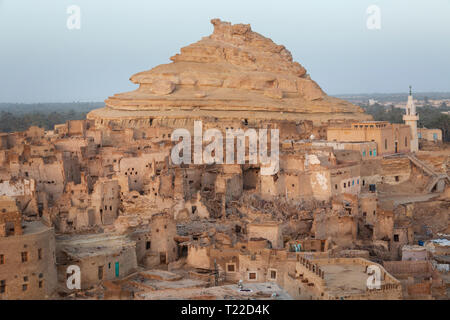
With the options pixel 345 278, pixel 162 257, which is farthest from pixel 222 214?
pixel 345 278

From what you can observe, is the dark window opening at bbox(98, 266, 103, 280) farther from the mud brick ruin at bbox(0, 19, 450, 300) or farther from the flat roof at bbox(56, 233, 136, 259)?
the flat roof at bbox(56, 233, 136, 259)

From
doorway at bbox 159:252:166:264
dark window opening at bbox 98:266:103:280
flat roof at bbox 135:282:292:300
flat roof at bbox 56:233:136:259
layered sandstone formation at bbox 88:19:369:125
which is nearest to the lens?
flat roof at bbox 135:282:292:300

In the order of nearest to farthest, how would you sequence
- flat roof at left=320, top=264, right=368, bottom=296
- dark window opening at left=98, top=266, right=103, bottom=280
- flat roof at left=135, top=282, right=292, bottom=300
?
flat roof at left=320, top=264, right=368, bottom=296 → flat roof at left=135, top=282, right=292, bottom=300 → dark window opening at left=98, top=266, right=103, bottom=280

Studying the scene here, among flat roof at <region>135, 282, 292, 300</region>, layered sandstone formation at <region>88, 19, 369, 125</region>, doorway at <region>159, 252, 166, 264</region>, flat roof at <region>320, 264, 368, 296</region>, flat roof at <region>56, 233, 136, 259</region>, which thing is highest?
layered sandstone formation at <region>88, 19, 369, 125</region>

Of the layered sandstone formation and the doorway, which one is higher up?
the layered sandstone formation

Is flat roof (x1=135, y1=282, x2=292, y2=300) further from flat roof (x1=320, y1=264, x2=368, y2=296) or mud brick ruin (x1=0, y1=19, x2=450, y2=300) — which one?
flat roof (x1=320, y1=264, x2=368, y2=296)

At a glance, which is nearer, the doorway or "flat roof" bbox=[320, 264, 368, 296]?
"flat roof" bbox=[320, 264, 368, 296]

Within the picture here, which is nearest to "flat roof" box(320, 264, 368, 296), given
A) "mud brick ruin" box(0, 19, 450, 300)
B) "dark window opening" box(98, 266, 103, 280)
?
"mud brick ruin" box(0, 19, 450, 300)

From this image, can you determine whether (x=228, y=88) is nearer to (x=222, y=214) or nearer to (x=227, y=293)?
(x=222, y=214)

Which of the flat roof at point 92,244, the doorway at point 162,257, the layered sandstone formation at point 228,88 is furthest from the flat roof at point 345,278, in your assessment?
the layered sandstone formation at point 228,88
